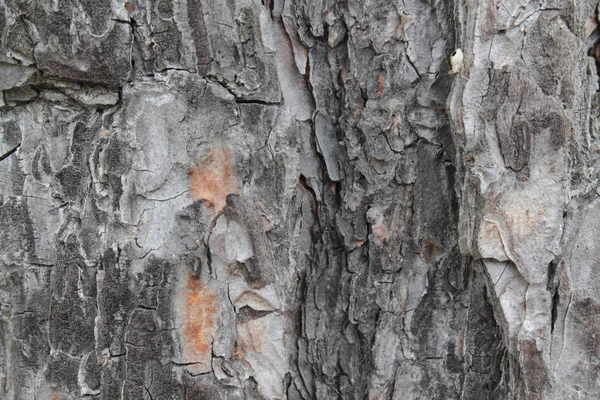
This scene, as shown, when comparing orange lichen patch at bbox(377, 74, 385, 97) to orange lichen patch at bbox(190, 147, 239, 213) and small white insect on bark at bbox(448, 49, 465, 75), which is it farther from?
orange lichen patch at bbox(190, 147, 239, 213)

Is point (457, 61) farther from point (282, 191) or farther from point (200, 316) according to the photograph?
point (200, 316)

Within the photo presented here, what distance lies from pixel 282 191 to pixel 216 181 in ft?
0.44

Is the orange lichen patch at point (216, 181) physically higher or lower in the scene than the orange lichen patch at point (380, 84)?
lower

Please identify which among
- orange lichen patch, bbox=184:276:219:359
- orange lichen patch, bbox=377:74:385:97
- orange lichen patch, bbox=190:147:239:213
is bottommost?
orange lichen patch, bbox=184:276:219:359

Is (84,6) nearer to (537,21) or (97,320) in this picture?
(97,320)

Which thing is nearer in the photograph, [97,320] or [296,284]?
[97,320]

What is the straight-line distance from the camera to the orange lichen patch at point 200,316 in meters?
1.08

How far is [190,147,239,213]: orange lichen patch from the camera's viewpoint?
3.50 ft

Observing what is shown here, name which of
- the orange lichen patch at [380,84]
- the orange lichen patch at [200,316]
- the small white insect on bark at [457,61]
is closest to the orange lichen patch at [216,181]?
the orange lichen patch at [200,316]

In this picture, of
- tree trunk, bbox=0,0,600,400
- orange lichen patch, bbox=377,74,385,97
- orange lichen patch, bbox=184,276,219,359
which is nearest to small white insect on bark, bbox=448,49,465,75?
tree trunk, bbox=0,0,600,400

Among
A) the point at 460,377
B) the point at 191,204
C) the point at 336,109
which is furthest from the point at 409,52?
the point at 460,377

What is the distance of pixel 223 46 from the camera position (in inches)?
41.4

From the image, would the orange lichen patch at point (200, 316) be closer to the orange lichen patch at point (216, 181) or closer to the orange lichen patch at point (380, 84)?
the orange lichen patch at point (216, 181)

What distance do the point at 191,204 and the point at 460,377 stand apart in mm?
660
